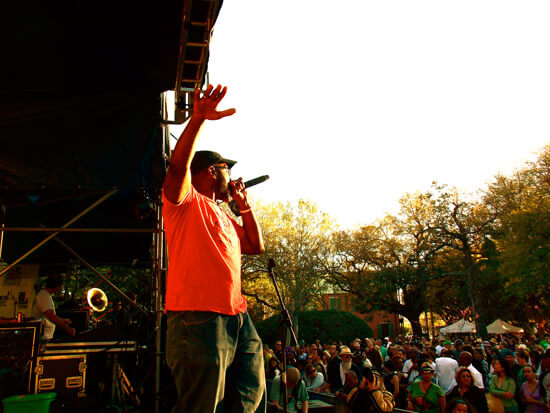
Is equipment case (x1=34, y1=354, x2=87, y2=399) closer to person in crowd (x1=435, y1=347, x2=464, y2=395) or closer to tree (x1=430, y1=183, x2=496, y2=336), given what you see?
person in crowd (x1=435, y1=347, x2=464, y2=395)

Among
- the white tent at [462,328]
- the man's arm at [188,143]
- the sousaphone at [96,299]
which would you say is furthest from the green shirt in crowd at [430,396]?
the white tent at [462,328]

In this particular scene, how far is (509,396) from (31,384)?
7601 mm

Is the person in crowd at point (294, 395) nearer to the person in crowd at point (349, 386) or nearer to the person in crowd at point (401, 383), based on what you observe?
the person in crowd at point (349, 386)

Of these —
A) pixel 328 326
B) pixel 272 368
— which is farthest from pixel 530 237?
pixel 272 368

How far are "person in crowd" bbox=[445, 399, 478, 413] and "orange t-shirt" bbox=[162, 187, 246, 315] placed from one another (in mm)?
5401

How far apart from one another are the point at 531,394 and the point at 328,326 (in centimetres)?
2144

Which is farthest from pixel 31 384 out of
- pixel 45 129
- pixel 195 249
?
pixel 195 249

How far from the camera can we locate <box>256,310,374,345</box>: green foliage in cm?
2809

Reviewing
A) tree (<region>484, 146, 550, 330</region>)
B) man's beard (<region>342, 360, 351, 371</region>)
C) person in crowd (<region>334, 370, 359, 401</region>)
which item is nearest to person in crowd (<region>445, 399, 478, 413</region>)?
person in crowd (<region>334, 370, 359, 401</region>)

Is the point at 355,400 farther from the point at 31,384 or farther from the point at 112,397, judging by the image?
the point at 31,384

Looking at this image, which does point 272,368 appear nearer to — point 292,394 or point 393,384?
point 292,394

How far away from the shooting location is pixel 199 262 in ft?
7.00

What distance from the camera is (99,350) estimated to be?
235 inches

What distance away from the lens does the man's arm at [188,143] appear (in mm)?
2059
